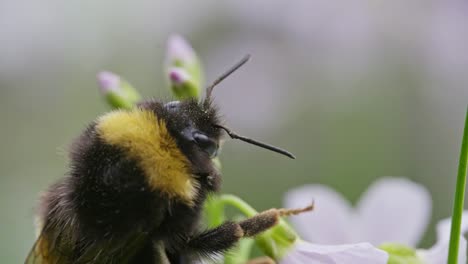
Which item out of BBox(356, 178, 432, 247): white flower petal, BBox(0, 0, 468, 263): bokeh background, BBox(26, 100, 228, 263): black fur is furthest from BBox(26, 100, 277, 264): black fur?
BBox(0, 0, 468, 263): bokeh background

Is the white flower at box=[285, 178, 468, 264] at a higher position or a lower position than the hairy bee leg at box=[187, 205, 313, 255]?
lower

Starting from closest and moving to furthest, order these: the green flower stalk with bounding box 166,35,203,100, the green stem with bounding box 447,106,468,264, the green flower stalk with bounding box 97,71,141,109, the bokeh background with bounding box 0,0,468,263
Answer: the green stem with bounding box 447,106,468,264 → the green flower stalk with bounding box 166,35,203,100 → the green flower stalk with bounding box 97,71,141,109 → the bokeh background with bounding box 0,0,468,263

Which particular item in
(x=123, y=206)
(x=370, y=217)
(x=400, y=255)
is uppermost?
(x=123, y=206)

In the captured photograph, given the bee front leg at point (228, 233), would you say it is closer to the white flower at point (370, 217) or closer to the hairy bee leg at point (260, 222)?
the hairy bee leg at point (260, 222)

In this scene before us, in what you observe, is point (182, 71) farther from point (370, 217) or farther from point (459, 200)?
point (459, 200)

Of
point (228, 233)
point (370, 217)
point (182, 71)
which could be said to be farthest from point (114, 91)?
point (370, 217)

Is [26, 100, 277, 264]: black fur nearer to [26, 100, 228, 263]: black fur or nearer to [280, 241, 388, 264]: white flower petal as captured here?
[26, 100, 228, 263]: black fur
